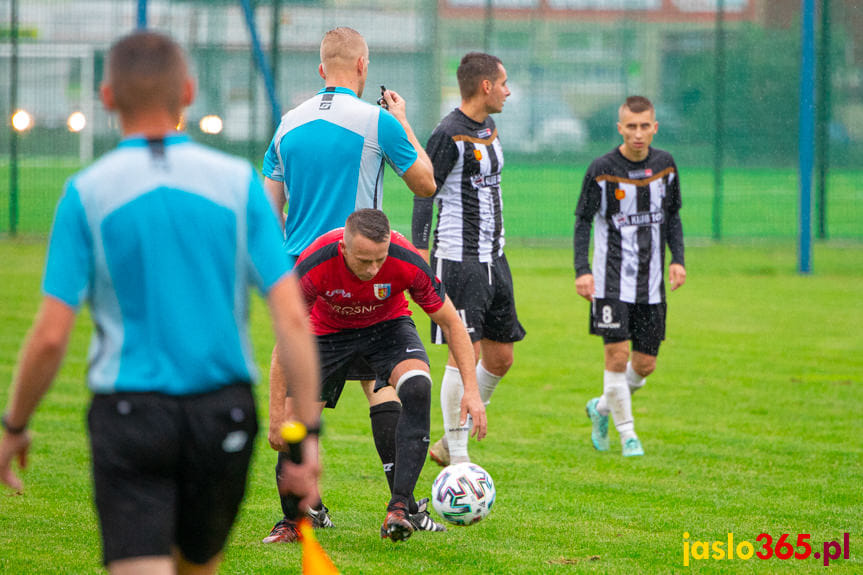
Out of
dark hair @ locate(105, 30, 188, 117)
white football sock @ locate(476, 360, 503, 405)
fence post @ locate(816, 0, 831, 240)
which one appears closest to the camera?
dark hair @ locate(105, 30, 188, 117)

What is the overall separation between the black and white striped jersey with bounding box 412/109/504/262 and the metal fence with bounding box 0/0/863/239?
38.8 feet

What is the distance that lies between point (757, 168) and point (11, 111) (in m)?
12.8

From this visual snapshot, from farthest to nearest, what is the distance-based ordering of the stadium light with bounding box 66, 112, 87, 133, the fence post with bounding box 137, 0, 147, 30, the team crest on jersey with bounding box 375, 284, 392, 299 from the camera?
the stadium light with bounding box 66, 112, 87, 133 → the fence post with bounding box 137, 0, 147, 30 → the team crest on jersey with bounding box 375, 284, 392, 299

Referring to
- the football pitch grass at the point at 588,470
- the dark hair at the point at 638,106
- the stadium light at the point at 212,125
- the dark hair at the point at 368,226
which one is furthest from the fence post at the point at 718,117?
the dark hair at the point at 368,226

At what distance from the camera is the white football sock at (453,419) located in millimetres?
6227

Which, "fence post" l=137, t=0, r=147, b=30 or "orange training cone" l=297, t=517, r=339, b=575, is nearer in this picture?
"orange training cone" l=297, t=517, r=339, b=575

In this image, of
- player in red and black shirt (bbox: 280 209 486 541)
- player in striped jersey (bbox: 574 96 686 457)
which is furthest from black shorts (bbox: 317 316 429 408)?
player in striped jersey (bbox: 574 96 686 457)

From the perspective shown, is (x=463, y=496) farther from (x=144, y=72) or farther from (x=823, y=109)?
(x=823, y=109)

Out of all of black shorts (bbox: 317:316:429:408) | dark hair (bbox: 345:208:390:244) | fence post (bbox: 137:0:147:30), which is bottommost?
black shorts (bbox: 317:316:429:408)

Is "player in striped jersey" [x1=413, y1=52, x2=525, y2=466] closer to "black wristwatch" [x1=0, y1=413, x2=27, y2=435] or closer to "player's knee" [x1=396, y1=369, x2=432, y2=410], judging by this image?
"player's knee" [x1=396, y1=369, x2=432, y2=410]

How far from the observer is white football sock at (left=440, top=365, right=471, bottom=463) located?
6.23 metres

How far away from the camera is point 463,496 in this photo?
5.03 metres

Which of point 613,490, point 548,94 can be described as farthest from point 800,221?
point 613,490

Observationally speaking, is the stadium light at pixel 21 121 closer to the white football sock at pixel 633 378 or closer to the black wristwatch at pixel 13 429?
the white football sock at pixel 633 378
